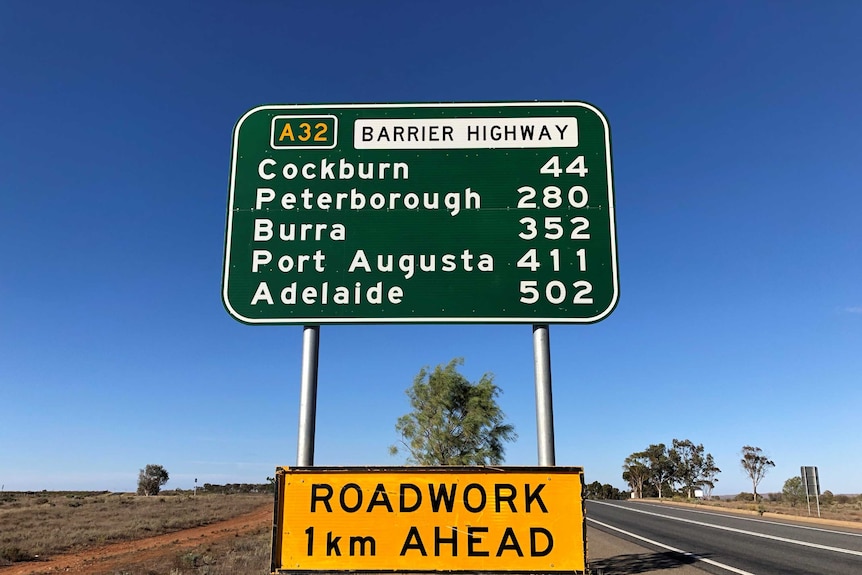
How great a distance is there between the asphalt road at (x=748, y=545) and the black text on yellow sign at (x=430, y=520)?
38.2 ft

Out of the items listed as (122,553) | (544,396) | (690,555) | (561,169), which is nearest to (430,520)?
(544,396)

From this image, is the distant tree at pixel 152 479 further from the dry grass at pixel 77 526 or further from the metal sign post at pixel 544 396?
the metal sign post at pixel 544 396

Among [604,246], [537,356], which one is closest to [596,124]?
[604,246]

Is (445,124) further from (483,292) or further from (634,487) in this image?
(634,487)

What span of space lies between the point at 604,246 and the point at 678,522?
26.3 meters

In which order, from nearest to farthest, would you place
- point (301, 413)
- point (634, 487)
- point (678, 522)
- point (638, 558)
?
point (301, 413)
point (638, 558)
point (678, 522)
point (634, 487)

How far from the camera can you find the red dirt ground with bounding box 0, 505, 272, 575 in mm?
19688

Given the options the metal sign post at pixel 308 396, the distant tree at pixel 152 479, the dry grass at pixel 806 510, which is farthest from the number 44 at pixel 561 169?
the distant tree at pixel 152 479

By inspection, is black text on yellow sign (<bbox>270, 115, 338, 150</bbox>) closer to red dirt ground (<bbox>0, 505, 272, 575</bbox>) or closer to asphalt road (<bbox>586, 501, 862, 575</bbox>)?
asphalt road (<bbox>586, 501, 862, 575</bbox>)

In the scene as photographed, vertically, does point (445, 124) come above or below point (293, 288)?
above

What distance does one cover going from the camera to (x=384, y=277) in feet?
13.9

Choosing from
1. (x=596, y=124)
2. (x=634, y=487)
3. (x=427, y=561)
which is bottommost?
(x=634, y=487)

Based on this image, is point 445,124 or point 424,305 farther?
point 445,124

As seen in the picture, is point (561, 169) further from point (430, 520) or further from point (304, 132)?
point (430, 520)
